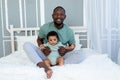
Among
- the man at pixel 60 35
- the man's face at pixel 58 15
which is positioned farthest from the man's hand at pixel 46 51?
the man's face at pixel 58 15

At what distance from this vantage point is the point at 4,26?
344 centimetres

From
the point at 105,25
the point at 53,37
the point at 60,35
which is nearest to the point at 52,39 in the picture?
the point at 53,37

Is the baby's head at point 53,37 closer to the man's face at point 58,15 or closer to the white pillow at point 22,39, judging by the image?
the man's face at point 58,15

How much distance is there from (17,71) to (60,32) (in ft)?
2.90

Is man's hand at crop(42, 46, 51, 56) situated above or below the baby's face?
below

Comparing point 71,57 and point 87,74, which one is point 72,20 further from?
point 87,74

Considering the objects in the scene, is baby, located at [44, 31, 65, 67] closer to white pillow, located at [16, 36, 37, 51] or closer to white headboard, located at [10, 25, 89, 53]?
white pillow, located at [16, 36, 37, 51]

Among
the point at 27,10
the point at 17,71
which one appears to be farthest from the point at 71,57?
the point at 27,10

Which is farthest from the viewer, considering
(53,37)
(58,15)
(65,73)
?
(58,15)

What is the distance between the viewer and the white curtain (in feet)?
9.64

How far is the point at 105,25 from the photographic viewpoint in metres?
2.97

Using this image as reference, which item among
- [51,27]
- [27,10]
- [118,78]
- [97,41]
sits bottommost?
[118,78]

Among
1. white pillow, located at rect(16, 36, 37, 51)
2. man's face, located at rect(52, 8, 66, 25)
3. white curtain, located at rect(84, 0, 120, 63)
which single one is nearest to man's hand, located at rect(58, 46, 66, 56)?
man's face, located at rect(52, 8, 66, 25)

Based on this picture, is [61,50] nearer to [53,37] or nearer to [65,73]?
[53,37]
